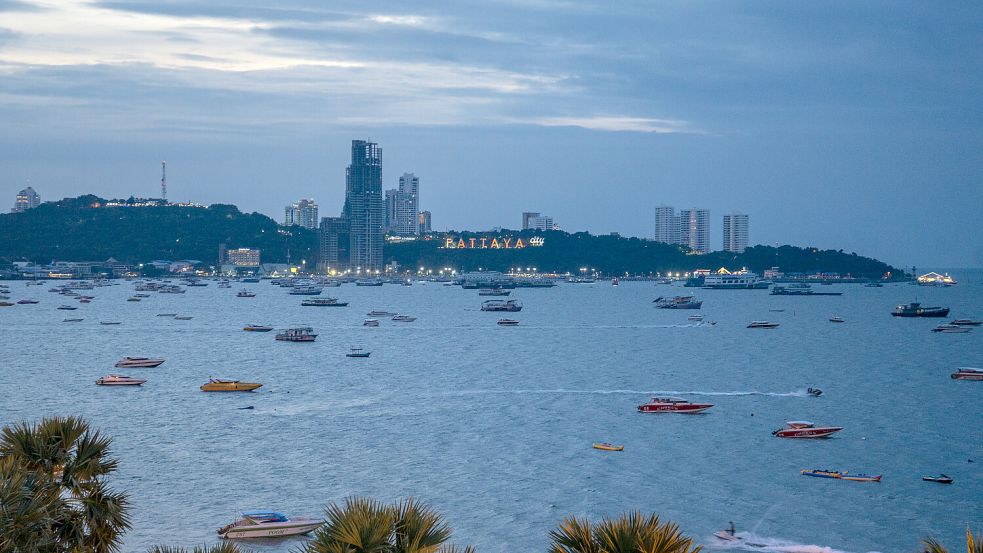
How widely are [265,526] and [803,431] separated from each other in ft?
92.2

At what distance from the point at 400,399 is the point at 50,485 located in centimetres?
4373

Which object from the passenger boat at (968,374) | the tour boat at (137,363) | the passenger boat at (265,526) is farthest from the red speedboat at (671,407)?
the tour boat at (137,363)

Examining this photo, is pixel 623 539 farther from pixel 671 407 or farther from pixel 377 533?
pixel 671 407

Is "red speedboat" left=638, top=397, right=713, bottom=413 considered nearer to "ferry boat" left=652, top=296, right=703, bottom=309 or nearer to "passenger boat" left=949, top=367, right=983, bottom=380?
"passenger boat" left=949, top=367, right=983, bottom=380

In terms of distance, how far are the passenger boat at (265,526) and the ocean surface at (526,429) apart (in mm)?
484

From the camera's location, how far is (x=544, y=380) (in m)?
69.9

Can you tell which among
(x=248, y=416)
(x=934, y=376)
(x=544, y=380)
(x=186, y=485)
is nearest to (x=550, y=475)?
(x=186, y=485)

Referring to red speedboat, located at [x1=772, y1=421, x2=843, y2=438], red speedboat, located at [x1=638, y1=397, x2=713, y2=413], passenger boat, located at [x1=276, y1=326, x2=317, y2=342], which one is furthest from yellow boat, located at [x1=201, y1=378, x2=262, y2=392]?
passenger boat, located at [x1=276, y1=326, x2=317, y2=342]

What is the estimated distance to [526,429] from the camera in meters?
49.8

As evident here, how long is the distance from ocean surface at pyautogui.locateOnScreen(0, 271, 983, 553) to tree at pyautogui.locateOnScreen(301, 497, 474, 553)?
18281 mm

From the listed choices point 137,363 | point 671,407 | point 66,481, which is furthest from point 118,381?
point 66,481

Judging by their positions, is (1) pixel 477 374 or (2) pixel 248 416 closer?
(2) pixel 248 416

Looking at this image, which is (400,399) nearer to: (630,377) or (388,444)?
(388,444)

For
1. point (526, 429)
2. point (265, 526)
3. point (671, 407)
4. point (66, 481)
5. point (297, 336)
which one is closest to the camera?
point (66, 481)
